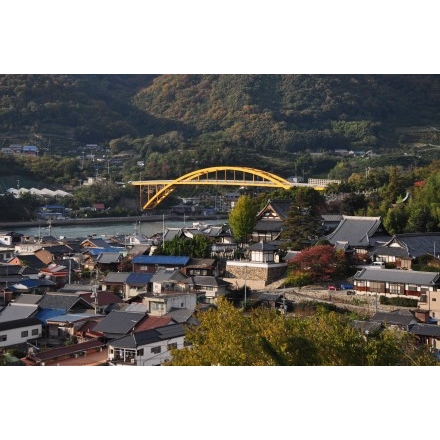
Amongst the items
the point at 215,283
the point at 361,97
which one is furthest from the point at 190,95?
the point at 215,283

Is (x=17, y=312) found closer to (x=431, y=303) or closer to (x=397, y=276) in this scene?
(x=397, y=276)

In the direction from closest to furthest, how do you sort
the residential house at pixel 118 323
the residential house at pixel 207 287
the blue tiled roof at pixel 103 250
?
the residential house at pixel 118 323 → the residential house at pixel 207 287 → the blue tiled roof at pixel 103 250

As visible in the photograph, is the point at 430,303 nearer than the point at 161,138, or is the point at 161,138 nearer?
the point at 430,303

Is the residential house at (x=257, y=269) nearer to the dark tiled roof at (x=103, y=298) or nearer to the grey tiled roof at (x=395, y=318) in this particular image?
the dark tiled roof at (x=103, y=298)

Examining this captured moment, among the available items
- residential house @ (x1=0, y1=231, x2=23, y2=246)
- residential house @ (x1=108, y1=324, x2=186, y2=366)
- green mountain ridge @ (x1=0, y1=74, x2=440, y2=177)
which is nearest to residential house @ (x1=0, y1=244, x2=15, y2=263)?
residential house @ (x1=0, y1=231, x2=23, y2=246)

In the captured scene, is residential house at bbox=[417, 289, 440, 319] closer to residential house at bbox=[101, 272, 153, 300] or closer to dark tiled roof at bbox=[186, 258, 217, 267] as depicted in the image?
dark tiled roof at bbox=[186, 258, 217, 267]

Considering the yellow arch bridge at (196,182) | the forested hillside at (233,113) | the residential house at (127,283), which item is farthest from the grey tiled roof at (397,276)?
the forested hillside at (233,113)

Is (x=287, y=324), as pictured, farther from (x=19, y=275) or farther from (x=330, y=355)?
(x=19, y=275)
